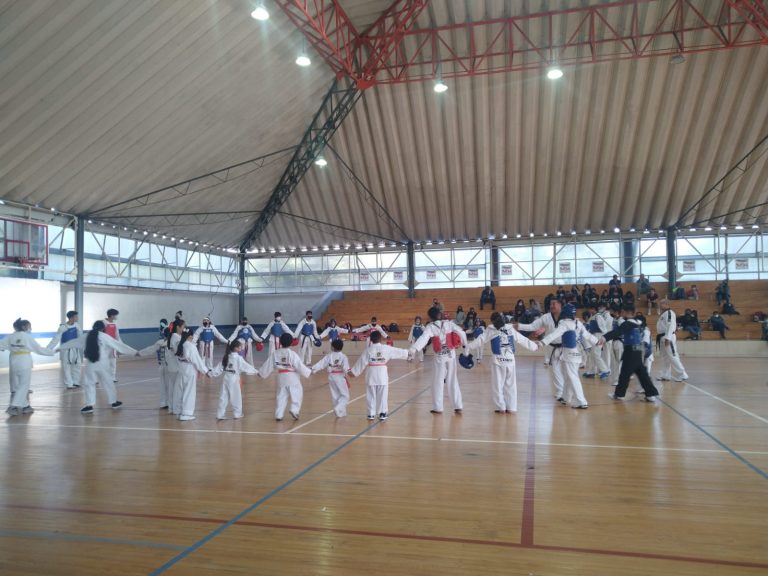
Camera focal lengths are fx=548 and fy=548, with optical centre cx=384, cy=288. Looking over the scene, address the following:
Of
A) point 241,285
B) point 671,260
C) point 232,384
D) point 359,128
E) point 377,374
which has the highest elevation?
point 359,128

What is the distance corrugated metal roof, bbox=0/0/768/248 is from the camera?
Result: 15594 mm

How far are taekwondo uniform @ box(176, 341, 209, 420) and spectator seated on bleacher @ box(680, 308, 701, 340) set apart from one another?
22.6m

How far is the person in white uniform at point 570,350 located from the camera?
10.6 m

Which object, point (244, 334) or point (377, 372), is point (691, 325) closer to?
point (244, 334)

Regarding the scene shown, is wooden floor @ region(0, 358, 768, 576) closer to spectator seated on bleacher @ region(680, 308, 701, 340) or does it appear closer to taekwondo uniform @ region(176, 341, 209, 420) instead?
taekwondo uniform @ region(176, 341, 209, 420)

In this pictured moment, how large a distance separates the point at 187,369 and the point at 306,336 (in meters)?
11.9

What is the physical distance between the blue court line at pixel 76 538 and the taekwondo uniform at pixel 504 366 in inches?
275

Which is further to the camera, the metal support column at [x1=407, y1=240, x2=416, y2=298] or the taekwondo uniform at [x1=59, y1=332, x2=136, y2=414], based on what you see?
the metal support column at [x1=407, y1=240, x2=416, y2=298]

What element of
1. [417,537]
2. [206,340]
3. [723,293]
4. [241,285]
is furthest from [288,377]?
[241,285]

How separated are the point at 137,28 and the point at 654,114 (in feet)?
63.5

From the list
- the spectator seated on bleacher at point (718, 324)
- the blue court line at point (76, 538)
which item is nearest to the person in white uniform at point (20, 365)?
the blue court line at point (76, 538)

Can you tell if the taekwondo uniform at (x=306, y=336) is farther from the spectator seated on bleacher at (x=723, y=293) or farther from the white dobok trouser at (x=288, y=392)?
the spectator seated on bleacher at (x=723, y=293)

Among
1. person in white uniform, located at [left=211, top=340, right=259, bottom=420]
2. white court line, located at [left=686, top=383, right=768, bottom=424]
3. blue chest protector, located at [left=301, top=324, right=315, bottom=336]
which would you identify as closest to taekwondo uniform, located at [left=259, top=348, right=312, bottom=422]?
person in white uniform, located at [left=211, top=340, right=259, bottom=420]

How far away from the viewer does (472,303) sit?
31.9 meters
